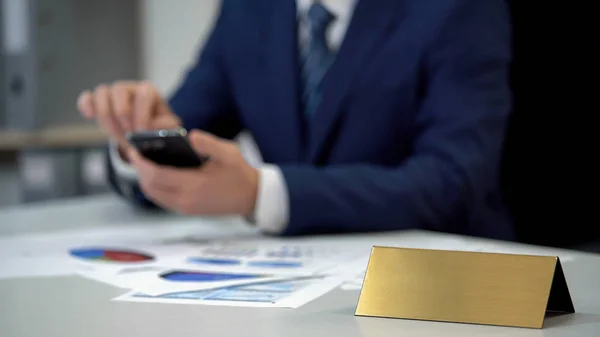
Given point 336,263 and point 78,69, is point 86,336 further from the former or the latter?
point 78,69

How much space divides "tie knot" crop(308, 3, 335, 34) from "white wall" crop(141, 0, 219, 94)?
1.28m

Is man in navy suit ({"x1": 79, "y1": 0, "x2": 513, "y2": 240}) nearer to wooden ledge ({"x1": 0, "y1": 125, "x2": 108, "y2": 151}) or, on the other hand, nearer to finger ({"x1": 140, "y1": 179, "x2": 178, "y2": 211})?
finger ({"x1": 140, "y1": 179, "x2": 178, "y2": 211})

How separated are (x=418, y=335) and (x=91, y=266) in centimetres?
39

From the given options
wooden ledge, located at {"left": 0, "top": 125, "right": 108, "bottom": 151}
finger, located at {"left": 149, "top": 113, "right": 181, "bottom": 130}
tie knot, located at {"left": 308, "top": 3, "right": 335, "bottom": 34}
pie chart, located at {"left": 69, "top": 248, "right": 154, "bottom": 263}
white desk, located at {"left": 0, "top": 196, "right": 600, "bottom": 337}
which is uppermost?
tie knot, located at {"left": 308, "top": 3, "right": 335, "bottom": 34}

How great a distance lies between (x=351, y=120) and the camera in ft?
3.92

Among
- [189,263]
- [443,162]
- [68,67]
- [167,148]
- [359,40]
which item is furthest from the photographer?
[68,67]

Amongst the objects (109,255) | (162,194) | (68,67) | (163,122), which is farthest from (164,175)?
(68,67)

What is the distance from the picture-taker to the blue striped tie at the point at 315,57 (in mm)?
1213

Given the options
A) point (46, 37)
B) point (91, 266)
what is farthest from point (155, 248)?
point (46, 37)

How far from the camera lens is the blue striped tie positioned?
1.21 meters

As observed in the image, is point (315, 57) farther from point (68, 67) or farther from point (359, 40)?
point (68, 67)

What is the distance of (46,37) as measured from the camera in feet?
7.77

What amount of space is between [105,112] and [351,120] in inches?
14.1

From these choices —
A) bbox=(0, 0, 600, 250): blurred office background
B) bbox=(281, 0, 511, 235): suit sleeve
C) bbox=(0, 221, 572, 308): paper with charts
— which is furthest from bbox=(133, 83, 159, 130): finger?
bbox=(0, 0, 600, 250): blurred office background
